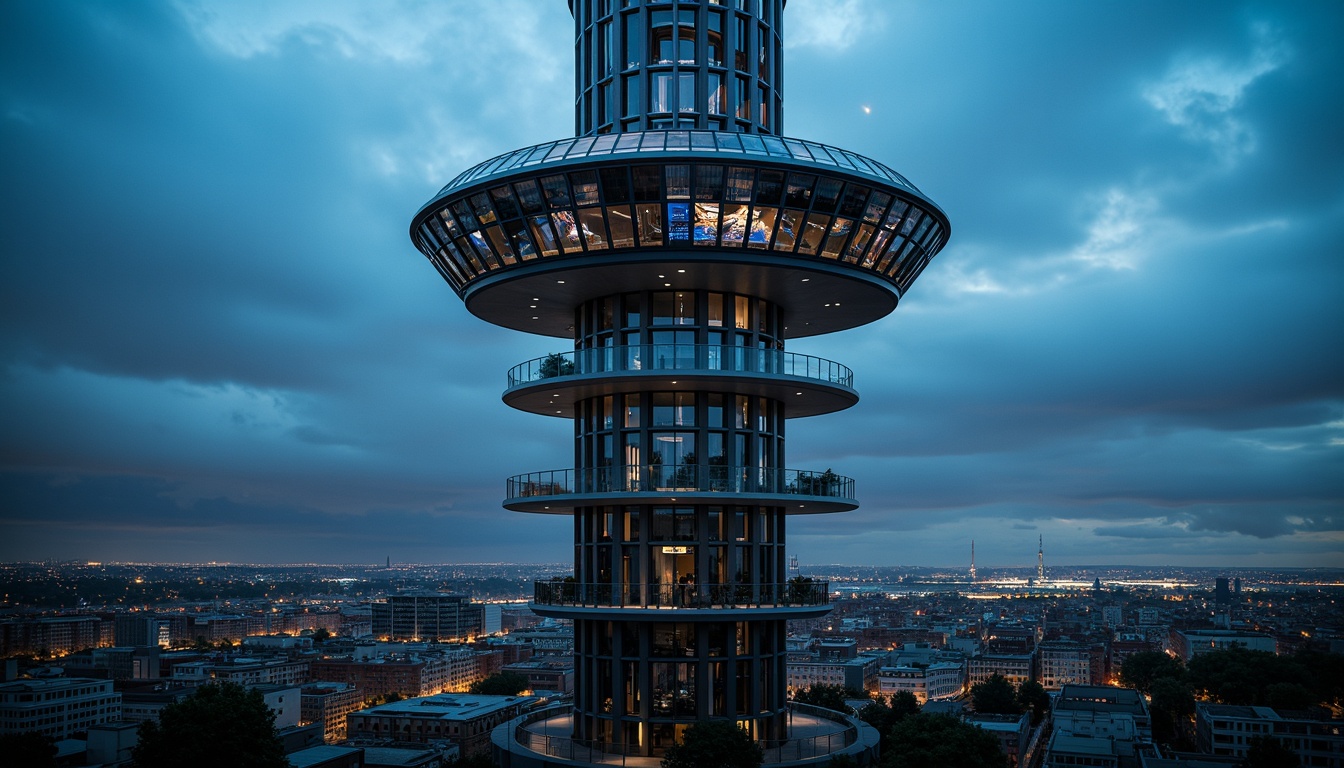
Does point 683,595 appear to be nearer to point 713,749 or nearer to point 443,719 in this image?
point 713,749

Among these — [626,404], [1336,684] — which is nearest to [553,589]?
[626,404]

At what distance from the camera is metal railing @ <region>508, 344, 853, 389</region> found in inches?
1670

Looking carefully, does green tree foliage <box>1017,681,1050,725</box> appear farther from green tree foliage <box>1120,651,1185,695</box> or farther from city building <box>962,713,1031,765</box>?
green tree foliage <box>1120,651,1185,695</box>

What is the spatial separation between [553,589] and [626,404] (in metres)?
8.33

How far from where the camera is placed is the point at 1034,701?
17438cm

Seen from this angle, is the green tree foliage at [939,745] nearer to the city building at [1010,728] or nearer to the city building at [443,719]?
the city building at [1010,728]

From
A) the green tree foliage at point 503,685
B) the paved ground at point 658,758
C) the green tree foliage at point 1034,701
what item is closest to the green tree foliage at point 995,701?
the green tree foliage at point 1034,701

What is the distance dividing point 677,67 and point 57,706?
156490 mm

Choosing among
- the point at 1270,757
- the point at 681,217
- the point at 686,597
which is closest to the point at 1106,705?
the point at 1270,757

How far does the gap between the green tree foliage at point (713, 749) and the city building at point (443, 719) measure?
4032 inches

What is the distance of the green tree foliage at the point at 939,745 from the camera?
44625 millimetres

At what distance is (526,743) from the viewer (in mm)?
45125

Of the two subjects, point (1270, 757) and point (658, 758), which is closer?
point (658, 758)

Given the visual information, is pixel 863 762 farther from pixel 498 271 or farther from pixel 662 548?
pixel 498 271
